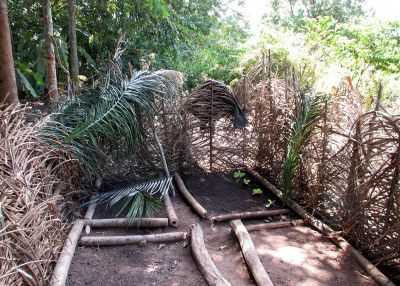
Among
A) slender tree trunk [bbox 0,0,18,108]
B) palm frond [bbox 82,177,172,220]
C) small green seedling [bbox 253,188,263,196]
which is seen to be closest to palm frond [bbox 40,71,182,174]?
palm frond [bbox 82,177,172,220]

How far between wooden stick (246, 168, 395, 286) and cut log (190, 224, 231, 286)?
1.35 meters

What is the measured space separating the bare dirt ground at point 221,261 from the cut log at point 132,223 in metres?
0.07

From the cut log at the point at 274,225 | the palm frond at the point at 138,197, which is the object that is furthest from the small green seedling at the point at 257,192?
the palm frond at the point at 138,197

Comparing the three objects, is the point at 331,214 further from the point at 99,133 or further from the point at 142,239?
the point at 99,133

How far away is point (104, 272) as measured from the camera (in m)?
3.33

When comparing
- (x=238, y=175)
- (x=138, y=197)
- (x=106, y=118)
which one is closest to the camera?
(x=138, y=197)

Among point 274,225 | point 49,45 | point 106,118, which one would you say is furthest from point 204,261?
point 49,45

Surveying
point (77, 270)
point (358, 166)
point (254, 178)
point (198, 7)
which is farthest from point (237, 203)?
point (198, 7)

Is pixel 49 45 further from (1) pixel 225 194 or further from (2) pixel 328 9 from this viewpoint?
(2) pixel 328 9

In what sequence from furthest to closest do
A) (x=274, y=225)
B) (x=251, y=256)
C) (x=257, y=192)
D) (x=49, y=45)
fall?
A: (x=49, y=45) → (x=257, y=192) → (x=274, y=225) → (x=251, y=256)

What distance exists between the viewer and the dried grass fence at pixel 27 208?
2.36 meters

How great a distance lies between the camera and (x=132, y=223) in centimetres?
408

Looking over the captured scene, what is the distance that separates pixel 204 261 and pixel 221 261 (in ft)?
0.90

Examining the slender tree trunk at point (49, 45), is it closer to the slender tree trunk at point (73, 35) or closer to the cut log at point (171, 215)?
the slender tree trunk at point (73, 35)
